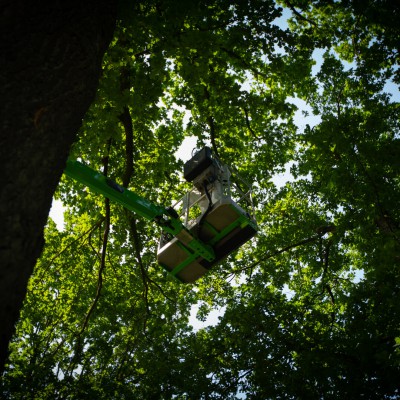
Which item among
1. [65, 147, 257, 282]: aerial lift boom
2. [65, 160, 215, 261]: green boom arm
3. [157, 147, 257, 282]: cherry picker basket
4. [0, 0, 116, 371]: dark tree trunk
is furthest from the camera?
[157, 147, 257, 282]: cherry picker basket

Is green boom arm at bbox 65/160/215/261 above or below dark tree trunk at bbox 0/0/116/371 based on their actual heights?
above

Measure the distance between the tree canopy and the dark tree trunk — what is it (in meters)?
3.44

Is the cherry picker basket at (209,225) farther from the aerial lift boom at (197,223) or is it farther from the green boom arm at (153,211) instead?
the green boom arm at (153,211)

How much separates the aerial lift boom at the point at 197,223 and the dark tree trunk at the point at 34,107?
4.46 m

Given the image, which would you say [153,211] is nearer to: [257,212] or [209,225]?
[209,225]

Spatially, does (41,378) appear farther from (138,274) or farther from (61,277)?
(61,277)

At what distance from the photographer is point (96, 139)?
8148 millimetres

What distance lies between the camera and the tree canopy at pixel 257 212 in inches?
298

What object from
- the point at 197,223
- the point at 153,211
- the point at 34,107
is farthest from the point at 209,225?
the point at 34,107

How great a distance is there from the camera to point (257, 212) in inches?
558

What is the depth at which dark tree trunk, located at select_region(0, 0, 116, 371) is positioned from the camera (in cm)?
179

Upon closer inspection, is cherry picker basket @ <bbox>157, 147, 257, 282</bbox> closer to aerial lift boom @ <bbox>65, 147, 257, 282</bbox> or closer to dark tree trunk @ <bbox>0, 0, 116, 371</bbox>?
aerial lift boom @ <bbox>65, 147, 257, 282</bbox>

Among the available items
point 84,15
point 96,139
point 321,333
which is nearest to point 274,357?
point 321,333

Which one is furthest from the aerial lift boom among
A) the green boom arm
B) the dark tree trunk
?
the dark tree trunk
